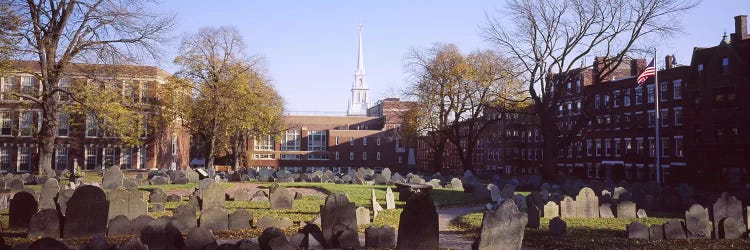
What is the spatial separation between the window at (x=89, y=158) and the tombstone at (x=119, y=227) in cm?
4635

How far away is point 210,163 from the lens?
154ft

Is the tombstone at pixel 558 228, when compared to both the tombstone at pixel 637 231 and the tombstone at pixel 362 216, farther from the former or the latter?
the tombstone at pixel 362 216

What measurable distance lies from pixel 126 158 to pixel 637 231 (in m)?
51.1

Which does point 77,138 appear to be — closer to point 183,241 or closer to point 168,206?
point 168,206

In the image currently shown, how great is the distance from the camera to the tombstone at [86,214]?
44.3 ft

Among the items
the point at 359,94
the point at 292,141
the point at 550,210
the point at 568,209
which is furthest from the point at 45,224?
the point at 359,94

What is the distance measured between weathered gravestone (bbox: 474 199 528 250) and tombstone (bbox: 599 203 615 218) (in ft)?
33.0

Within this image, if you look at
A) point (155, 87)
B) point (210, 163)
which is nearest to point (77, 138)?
point (155, 87)

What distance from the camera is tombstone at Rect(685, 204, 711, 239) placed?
14555 millimetres

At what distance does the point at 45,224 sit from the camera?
13.5 m

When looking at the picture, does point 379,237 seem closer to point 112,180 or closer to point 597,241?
point 597,241

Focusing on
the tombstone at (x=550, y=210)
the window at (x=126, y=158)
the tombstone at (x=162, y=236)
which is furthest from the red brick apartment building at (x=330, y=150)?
the tombstone at (x=162, y=236)

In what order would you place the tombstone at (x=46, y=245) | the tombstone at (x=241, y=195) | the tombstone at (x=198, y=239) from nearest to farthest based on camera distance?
the tombstone at (x=46, y=245) < the tombstone at (x=198, y=239) < the tombstone at (x=241, y=195)

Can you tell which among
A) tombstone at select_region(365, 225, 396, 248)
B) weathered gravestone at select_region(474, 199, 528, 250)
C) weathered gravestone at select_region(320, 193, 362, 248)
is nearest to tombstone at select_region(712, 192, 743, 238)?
weathered gravestone at select_region(474, 199, 528, 250)
